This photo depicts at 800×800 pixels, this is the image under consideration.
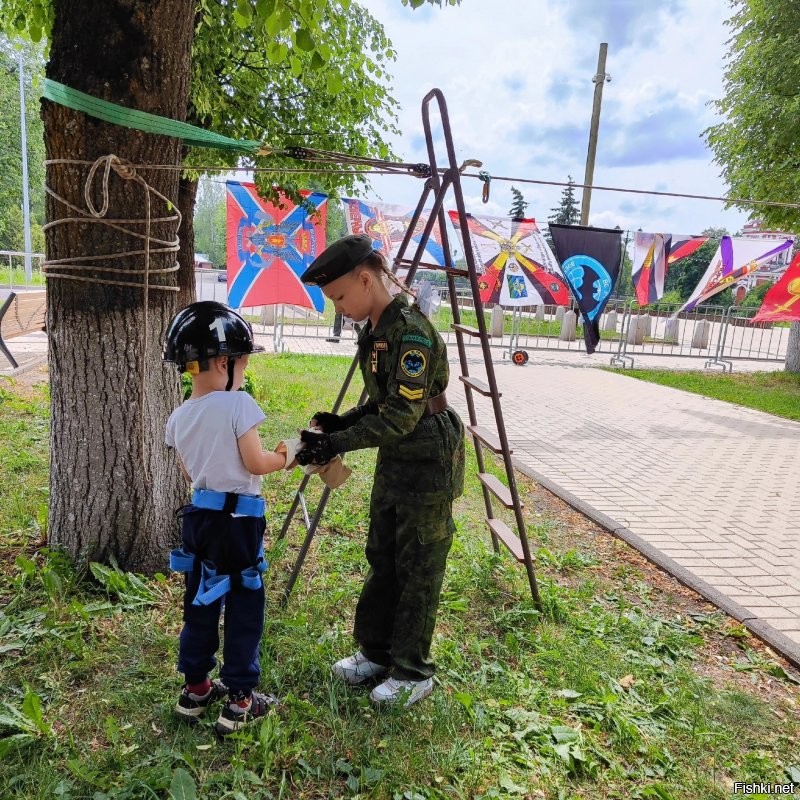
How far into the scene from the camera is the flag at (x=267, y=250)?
11.5 m

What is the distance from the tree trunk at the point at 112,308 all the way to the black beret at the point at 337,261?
1.16 metres

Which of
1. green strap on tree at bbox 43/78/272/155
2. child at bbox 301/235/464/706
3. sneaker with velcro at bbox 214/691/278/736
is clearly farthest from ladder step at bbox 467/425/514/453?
green strap on tree at bbox 43/78/272/155

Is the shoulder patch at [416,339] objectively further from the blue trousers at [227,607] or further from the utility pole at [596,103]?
the utility pole at [596,103]

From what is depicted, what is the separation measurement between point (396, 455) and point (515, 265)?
455 inches

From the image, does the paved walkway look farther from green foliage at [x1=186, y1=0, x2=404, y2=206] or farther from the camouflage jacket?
green foliage at [x1=186, y1=0, x2=404, y2=206]

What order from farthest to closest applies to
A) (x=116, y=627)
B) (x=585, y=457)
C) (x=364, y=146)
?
(x=585, y=457) → (x=364, y=146) → (x=116, y=627)

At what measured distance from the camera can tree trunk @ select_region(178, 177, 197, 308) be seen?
20.7 feet

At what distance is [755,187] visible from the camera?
1248 cm

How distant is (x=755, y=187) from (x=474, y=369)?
6.81 metres

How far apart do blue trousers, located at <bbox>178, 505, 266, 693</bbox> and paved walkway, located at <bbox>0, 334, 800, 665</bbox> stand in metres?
2.91

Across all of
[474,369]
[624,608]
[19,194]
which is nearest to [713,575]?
[624,608]

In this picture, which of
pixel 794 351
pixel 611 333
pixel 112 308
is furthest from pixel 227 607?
pixel 611 333

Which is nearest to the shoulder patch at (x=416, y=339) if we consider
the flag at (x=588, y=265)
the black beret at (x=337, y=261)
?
the black beret at (x=337, y=261)

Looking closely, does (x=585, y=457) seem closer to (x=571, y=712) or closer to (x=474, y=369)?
(x=571, y=712)
